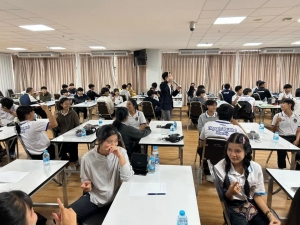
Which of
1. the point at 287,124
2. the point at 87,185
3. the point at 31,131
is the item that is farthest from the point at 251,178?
the point at 31,131

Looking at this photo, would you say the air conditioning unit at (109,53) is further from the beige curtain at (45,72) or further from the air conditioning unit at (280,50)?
the air conditioning unit at (280,50)

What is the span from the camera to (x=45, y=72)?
12.1 metres

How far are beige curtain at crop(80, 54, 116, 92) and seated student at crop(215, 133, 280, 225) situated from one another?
10309 mm

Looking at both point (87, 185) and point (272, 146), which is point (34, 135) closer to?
point (87, 185)

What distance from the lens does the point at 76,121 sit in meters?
4.14

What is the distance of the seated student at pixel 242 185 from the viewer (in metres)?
1.80

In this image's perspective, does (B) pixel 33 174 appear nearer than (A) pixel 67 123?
Yes

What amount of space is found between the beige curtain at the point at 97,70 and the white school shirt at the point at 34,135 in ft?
28.5

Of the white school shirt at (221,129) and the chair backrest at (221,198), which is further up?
the white school shirt at (221,129)

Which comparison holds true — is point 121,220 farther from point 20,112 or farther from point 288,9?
point 288,9

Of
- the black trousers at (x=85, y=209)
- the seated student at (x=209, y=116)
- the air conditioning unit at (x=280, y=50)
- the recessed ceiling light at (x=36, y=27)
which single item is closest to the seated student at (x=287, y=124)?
the seated student at (x=209, y=116)

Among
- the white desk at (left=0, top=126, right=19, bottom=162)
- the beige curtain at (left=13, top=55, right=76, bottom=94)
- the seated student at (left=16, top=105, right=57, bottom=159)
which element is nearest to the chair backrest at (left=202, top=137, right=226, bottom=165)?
the seated student at (left=16, top=105, right=57, bottom=159)

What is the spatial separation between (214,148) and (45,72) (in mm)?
11706

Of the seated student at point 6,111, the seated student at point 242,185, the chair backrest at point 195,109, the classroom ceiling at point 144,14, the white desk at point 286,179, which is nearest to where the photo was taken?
the seated student at point 242,185
